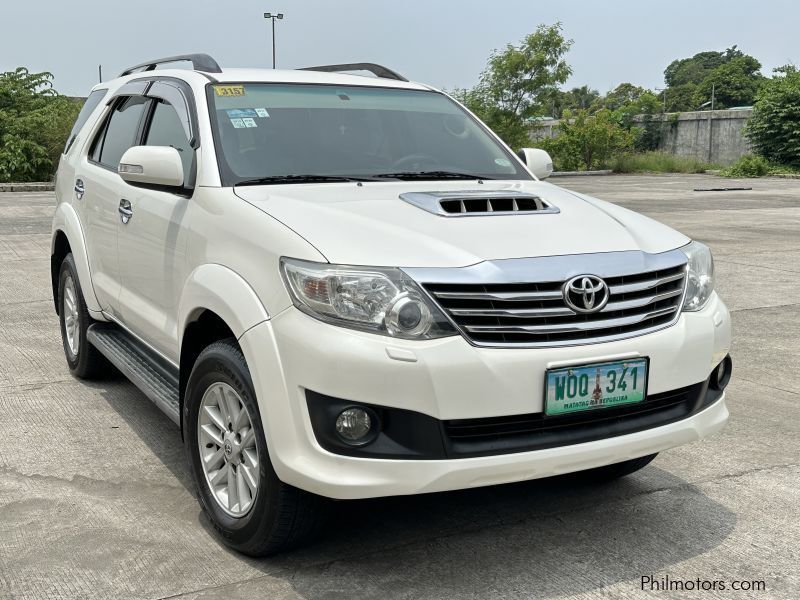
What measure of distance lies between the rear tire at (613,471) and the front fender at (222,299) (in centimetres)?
175

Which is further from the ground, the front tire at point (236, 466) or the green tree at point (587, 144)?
the green tree at point (587, 144)

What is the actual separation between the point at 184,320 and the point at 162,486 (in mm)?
845

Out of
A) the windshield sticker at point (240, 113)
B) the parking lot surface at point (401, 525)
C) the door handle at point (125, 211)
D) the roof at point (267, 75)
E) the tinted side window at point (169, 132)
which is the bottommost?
the parking lot surface at point (401, 525)

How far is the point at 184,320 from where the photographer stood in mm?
3717

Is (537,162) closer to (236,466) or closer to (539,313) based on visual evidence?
(539,313)

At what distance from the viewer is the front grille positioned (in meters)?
2.99

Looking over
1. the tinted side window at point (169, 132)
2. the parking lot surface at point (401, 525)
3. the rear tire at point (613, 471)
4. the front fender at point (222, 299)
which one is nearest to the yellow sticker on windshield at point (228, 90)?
the tinted side window at point (169, 132)

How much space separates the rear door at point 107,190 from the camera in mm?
4863

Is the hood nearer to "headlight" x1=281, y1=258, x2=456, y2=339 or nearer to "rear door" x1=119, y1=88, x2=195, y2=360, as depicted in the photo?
"headlight" x1=281, y1=258, x2=456, y2=339

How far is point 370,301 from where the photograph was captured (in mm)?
2979

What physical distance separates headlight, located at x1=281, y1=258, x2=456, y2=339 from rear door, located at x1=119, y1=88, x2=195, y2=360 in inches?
40.2

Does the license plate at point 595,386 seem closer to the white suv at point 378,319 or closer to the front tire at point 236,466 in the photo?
the white suv at point 378,319

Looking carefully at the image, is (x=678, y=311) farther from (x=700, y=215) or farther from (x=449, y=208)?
(x=700, y=215)

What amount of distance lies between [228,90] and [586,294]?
81.1 inches
